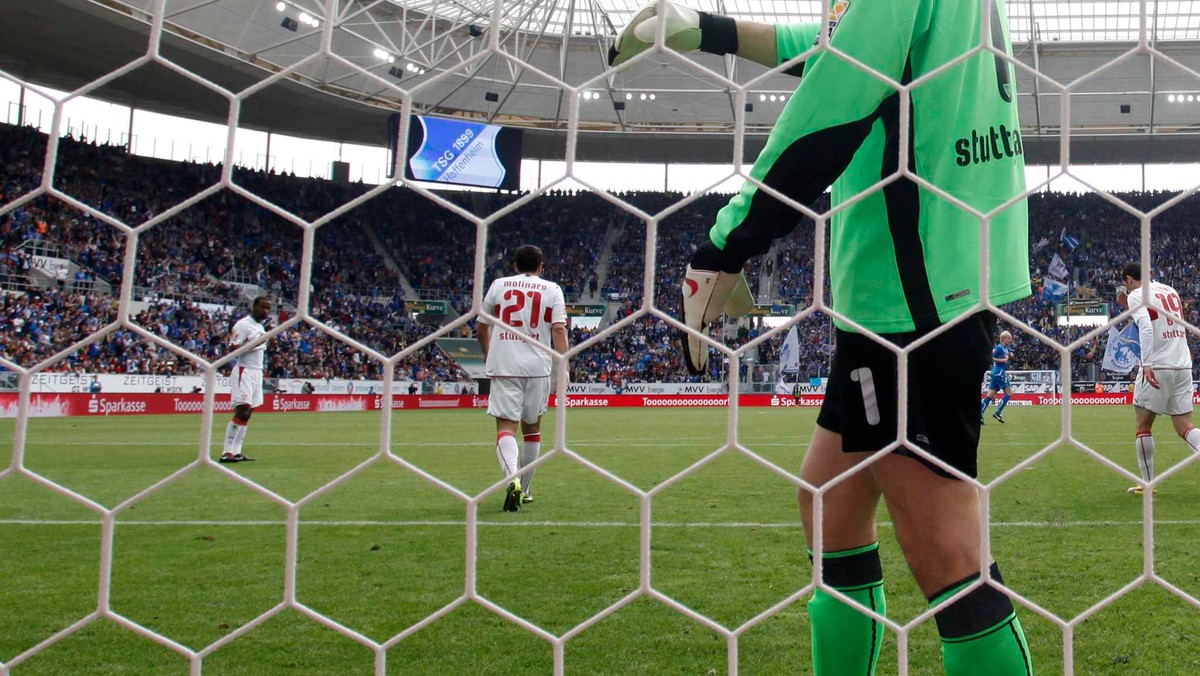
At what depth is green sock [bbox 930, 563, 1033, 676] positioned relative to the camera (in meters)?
1.18

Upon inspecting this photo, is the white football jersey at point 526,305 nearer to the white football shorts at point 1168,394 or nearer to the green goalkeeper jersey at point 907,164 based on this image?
the green goalkeeper jersey at point 907,164

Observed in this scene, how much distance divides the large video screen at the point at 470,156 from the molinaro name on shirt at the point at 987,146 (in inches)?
719

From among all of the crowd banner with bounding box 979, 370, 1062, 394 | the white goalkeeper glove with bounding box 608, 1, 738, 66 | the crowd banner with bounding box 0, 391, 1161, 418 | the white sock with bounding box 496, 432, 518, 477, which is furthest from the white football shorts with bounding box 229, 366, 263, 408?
the crowd banner with bounding box 979, 370, 1062, 394

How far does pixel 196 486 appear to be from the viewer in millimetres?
4582

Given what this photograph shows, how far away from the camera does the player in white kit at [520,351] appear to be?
3.76 m

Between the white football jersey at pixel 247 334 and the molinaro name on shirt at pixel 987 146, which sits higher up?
the molinaro name on shirt at pixel 987 146

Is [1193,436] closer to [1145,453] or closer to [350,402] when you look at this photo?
[1145,453]

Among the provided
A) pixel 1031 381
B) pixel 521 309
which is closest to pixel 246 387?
pixel 521 309

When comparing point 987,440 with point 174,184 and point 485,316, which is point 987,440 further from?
point 174,184

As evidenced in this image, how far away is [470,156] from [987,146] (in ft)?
62.2

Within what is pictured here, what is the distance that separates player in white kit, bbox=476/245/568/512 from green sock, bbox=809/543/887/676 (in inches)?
86.4

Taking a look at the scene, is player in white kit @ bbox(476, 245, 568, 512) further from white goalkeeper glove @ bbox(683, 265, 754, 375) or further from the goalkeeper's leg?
white goalkeeper glove @ bbox(683, 265, 754, 375)

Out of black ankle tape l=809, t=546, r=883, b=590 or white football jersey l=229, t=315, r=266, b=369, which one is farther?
white football jersey l=229, t=315, r=266, b=369

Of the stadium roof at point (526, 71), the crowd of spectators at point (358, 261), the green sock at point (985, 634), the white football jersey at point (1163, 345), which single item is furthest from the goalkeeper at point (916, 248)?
the stadium roof at point (526, 71)
